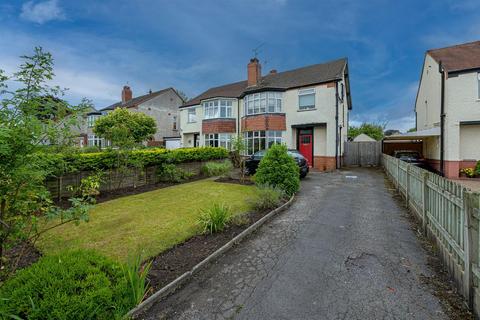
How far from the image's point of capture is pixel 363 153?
75.9ft

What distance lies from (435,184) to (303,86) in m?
16.1

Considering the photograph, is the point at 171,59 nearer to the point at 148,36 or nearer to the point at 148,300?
the point at 148,36

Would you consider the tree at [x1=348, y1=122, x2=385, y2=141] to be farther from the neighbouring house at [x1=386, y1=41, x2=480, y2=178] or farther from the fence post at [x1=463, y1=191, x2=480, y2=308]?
the fence post at [x1=463, y1=191, x2=480, y2=308]

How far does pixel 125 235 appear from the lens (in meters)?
5.62

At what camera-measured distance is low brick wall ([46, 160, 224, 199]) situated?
8.80 metres

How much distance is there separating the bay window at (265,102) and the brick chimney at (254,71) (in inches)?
108

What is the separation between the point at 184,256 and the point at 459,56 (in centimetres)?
2149

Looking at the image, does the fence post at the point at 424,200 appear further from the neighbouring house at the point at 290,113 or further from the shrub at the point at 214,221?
the neighbouring house at the point at 290,113

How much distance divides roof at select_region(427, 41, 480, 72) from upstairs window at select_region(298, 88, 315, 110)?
8207mm

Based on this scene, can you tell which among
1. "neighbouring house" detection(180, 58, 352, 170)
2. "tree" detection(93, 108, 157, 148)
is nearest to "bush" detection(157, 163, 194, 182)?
"neighbouring house" detection(180, 58, 352, 170)

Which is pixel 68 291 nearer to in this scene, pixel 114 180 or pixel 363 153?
pixel 114 180

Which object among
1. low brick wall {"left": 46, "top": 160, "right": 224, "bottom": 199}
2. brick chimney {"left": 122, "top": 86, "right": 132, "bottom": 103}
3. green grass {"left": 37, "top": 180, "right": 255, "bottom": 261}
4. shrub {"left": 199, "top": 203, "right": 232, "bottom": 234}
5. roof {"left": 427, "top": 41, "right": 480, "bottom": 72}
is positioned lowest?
green grass {"left": 37, "top": 180, "right": 255, "bottom": 261}

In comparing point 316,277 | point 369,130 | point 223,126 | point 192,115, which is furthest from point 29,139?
point 369,130

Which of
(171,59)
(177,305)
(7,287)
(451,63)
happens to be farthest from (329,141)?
(7,287)
